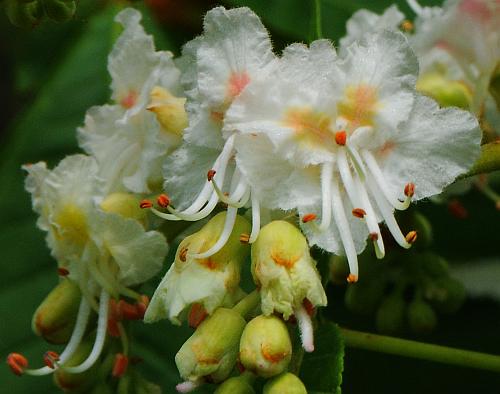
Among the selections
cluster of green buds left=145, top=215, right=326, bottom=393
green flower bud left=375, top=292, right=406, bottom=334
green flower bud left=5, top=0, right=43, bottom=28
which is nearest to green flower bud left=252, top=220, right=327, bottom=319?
cluster of green buds left=145, top=215, right=326, bottom=393


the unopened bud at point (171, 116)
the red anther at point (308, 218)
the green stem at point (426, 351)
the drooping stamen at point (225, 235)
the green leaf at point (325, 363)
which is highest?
the unopened bud at point (171, 116)

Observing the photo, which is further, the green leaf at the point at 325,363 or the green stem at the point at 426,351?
the green stem at the point at 426,351

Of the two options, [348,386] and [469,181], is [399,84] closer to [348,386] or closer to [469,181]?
[469,181]

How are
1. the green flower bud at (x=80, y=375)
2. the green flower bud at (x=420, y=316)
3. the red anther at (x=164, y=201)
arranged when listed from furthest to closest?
the green flower bud at (x=420, y=316)
the green flower bud at (x=80, y=375)
the red anther at (x=164, y=201)

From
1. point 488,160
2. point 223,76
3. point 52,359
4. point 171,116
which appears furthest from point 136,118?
point 488,160

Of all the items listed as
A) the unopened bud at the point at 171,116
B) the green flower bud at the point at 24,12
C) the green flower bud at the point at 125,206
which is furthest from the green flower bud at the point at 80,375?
the green flower bud at the point at 24,12

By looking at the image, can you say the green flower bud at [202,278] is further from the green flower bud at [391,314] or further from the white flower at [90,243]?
the green flower bud at [391,314]

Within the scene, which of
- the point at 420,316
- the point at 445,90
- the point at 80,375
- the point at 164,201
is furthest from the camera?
the point at 420,316

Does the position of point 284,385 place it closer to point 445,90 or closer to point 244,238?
point 244,238
